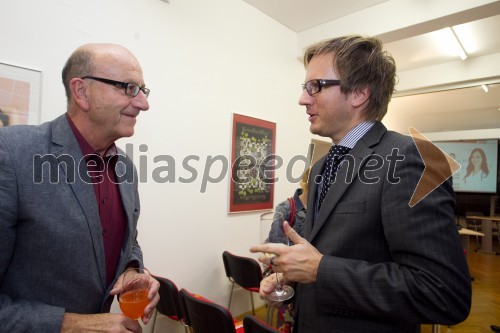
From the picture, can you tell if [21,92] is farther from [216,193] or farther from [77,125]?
[216,193]

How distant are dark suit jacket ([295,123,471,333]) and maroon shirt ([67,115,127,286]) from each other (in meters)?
0.84

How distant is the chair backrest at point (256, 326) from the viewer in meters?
1.49

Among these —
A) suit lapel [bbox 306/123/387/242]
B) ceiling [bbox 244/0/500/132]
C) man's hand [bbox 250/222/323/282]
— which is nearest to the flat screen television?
ceiling [bbox 244/0/500/132]

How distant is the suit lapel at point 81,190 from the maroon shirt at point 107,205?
0.28ft

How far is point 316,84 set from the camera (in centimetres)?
129

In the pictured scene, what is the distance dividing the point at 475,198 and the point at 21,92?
1189 cm

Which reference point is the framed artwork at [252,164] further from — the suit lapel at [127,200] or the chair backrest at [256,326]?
the suit lapel at [127,200]

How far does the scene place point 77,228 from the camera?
3.38 ft

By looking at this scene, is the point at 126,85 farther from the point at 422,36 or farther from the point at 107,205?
the point at 422,36

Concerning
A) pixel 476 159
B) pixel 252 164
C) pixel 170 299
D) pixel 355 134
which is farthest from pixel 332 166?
pixel 476 159

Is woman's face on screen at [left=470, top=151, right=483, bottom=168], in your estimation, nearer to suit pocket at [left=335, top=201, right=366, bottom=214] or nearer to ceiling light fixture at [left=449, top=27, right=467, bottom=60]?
ceiling light fixture at [left=449, top=27, right=467, bottom=60]

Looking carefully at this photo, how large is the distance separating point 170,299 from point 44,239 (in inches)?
61.0

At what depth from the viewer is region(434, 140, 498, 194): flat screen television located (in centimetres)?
802

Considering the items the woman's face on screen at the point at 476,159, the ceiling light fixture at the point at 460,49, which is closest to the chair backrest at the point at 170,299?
the ceiling light fixture at the point at 460,49
